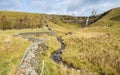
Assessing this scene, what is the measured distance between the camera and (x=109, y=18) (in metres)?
115

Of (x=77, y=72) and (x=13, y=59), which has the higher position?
A: (x=13, y=59)

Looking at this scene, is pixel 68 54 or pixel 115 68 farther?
pixel 68 54

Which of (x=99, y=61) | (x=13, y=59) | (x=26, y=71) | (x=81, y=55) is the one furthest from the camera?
(x=81, y=55)

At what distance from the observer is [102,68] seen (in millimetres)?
26859

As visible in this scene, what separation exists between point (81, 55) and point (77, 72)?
703 cm

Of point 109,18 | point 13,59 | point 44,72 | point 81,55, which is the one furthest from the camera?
point 109,18

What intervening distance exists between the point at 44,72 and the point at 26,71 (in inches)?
134

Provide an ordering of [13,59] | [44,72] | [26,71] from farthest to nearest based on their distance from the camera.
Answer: [13,59] → [44,72] → [26,71]

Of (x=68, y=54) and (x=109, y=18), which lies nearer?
(x=68, y=54)

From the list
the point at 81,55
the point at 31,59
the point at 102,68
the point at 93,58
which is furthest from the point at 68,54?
the point at 31,59

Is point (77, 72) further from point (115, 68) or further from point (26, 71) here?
point (26, 71)

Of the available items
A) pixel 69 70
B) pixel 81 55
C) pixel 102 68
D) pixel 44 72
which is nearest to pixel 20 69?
pixel 44 72

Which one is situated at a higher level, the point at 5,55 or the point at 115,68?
the point at 5,55

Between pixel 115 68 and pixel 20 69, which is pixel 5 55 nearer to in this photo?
pixel 20 69
